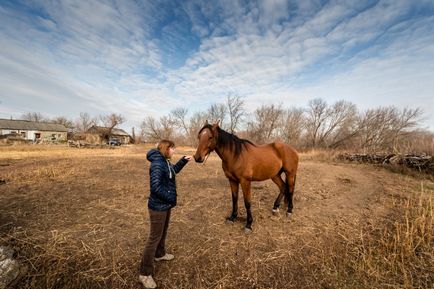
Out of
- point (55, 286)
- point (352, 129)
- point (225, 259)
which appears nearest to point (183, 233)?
point (225, 259)

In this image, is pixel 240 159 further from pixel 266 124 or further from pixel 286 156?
pixel 266 124

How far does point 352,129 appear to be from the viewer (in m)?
31.3

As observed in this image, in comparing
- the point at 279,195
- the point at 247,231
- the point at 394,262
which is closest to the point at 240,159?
the point at 247,231

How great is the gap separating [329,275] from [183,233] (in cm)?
251

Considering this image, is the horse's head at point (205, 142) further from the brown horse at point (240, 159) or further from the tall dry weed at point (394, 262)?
the tall dry weed at point (394, 262)

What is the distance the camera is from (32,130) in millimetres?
48250

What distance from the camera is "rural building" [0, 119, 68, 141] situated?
4484cm

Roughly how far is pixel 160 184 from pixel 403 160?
590 inches

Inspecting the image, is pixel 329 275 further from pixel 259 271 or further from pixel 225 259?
pixel 225 259

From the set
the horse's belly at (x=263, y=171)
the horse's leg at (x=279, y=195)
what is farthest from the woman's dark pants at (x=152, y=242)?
the horse's leg at (x=279, y=195)

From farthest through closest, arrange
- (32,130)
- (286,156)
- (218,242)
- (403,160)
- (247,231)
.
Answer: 1. (32,130)
2. (403,160)
3. (286,156)
4. (247,231)
5. (218,242)

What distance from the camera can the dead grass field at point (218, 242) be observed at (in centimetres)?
246

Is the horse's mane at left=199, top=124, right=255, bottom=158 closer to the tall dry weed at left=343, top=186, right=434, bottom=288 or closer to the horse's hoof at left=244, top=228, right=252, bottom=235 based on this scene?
the horse's hoof at left=244, top=228, right=252, bottom=235

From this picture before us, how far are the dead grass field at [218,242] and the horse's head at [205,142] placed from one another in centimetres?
158
